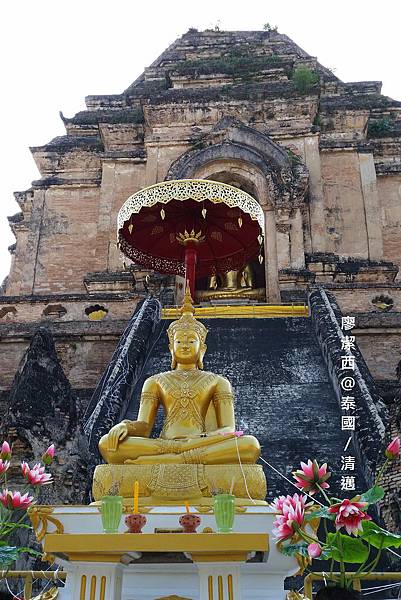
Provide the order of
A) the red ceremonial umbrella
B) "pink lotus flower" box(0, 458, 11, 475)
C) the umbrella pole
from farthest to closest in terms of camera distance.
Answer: the red ceremonial umbrella
the umbrella pole
"pink lotus flower" box(0, 458, 11, 475)

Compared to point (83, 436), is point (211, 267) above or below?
above

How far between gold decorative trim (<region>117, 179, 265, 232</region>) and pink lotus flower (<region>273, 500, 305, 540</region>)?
8577 mm

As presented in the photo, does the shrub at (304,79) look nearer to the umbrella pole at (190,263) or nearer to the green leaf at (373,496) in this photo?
the umbrella pole at (190,263)

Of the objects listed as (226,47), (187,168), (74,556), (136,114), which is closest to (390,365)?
(187,168)

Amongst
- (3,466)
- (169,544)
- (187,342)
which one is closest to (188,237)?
(187,342)

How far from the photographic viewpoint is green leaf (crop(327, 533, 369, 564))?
126 inches

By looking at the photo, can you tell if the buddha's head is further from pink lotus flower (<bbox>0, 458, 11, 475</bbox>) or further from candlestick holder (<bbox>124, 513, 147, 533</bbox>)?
candlestick holder (<bbox>124, 513, 147, 533</bbox>)

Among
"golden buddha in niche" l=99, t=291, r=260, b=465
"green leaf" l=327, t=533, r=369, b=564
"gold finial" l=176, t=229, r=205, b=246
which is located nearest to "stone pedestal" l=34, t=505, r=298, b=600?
"green leaf" l=327, t=533, r=369, b=564

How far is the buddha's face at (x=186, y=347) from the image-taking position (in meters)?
5.68

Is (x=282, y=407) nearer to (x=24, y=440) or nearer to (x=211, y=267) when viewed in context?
(x=24, y=440)

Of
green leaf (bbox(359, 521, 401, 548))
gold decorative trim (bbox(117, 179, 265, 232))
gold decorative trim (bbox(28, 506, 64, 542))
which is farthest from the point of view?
gold decorative trim (bbox(117, 179, 265, 232))

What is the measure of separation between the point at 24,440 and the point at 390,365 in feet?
22.5

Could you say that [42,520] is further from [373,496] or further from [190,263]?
[190,263]

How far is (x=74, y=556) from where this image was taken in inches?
129
